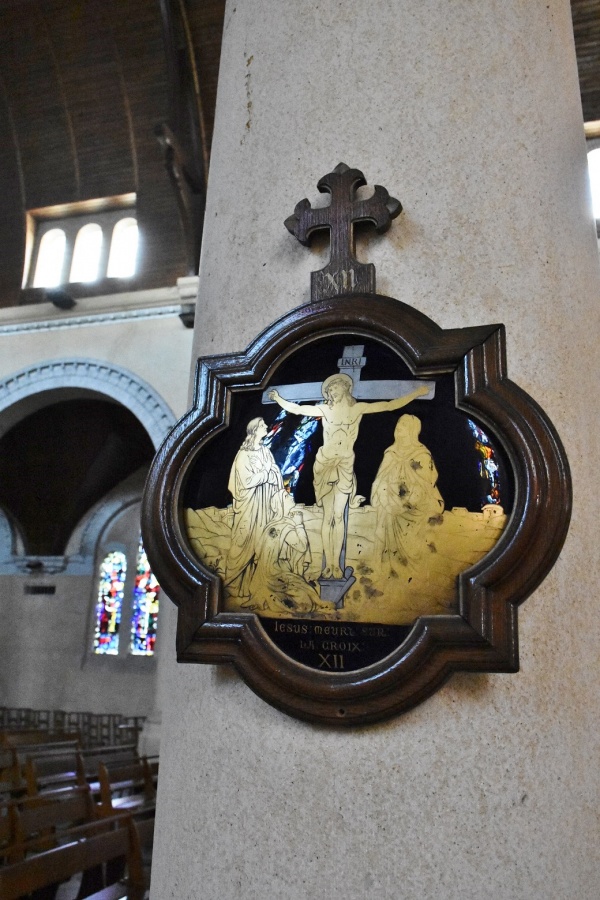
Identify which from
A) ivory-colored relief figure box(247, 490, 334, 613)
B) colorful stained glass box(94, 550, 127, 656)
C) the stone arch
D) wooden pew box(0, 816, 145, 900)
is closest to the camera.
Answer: ivory-colored relief figure box(247, 490, 334, 613)

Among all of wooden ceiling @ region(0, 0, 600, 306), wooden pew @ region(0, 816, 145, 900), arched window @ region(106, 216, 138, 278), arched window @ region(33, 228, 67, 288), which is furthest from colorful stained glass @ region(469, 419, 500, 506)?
arched window @ region(33, 228, 67, 288)

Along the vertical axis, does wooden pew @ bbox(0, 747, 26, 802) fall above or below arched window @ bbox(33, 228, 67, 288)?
below

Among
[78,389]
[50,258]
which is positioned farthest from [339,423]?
[50,258]

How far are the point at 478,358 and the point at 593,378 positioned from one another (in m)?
0.28

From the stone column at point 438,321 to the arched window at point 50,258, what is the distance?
8.11 m

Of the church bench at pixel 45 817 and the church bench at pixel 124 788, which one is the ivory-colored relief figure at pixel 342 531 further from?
the church bench at pixel 124 788

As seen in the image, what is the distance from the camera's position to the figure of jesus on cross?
1.30 metres

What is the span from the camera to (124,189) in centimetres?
894

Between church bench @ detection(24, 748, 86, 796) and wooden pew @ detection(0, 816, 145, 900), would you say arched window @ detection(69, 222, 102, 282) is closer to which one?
church bench @ detection(24, 748, 86, 796)

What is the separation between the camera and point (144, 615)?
10992 mm

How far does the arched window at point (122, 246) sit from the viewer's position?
359 inches

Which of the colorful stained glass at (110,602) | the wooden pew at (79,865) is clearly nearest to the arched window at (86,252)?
the colorful stained glass at (110,602)

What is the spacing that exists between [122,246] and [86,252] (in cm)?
52

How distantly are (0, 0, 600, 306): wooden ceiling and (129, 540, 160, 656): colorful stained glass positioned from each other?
4.58m
